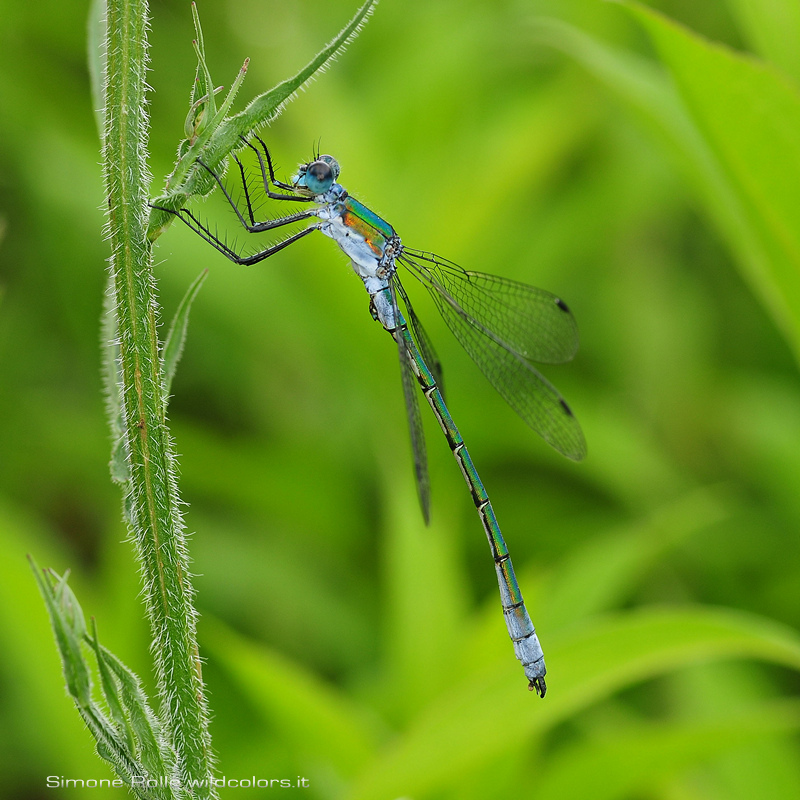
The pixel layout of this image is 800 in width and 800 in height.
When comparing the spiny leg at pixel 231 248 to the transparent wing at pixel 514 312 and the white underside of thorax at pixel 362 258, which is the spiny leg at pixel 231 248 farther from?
the transparent wing at pixel 514 312

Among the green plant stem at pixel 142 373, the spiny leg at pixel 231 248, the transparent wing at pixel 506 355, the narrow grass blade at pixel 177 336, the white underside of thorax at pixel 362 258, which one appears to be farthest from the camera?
the transparent wing at pixel 506 355

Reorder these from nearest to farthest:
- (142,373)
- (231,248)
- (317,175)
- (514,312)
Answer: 1. (142,373)
2. (231,248)
3. (317,175)
4. (514,312)

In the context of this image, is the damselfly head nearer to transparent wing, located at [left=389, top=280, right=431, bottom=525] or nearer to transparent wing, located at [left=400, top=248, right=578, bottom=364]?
transparent wing, located at [left=389, top=280, right=431, bottom=525]

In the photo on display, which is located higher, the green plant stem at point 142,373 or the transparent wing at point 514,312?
the transparent wing at point 514,312

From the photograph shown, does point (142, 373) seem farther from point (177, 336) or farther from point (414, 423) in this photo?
point (414, 423)

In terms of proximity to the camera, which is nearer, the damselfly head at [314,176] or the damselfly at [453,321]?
the damselfly at [453,321]

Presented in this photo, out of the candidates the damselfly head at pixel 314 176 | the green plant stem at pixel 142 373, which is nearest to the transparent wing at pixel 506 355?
the damselfly head at pixel 314 176

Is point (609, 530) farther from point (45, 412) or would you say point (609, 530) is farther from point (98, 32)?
point (98, 32)

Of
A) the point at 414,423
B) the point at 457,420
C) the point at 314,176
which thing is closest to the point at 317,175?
the point at 314,176

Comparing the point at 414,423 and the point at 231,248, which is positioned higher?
the point at 231,248
